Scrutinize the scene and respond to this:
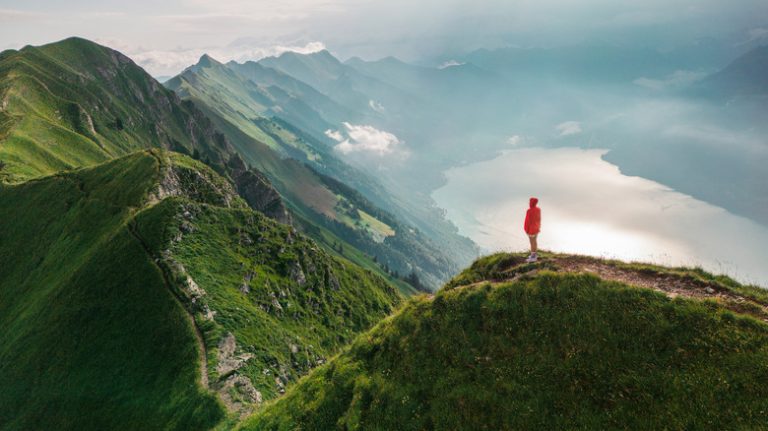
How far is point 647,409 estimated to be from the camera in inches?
571

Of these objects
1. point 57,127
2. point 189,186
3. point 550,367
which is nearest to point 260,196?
point 57,127

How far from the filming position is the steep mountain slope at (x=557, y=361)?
1458cm

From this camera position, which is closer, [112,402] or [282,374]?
[112,402]

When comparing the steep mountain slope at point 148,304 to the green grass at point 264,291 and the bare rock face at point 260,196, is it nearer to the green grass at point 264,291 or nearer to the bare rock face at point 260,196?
the green grass at point 264,291

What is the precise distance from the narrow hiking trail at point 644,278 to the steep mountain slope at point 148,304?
26776 mm

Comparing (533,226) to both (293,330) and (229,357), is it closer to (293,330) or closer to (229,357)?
(229,357)

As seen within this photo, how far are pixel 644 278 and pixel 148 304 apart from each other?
49719 mm

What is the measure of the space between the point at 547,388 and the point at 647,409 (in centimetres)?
357

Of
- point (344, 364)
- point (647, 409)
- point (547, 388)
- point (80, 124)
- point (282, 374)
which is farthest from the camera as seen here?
point (80, 124)

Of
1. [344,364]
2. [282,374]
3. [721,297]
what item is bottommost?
[282,374]

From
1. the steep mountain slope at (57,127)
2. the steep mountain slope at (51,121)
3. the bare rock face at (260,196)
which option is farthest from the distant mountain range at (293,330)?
the bare rock face at (260,196)

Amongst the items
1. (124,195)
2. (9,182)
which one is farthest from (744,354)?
(9,182)

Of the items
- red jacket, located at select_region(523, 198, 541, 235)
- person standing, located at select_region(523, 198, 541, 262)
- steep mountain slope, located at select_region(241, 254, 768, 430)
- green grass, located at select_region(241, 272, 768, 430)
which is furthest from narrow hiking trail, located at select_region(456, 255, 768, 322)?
red jacket, located at select_region(523, 198, 541, 235)

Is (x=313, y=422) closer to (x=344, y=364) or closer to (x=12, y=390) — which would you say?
(x=344, y=364)
